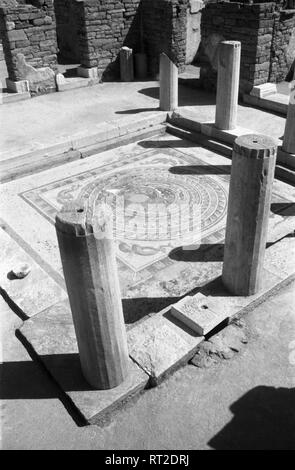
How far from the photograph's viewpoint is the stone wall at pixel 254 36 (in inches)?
350

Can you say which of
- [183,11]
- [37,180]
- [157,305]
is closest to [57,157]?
[37,180]

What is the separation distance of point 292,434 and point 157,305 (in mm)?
1733

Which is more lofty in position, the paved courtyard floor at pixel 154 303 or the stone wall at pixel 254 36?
the stone wall at pixel 254 36

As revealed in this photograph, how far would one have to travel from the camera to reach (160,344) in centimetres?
372

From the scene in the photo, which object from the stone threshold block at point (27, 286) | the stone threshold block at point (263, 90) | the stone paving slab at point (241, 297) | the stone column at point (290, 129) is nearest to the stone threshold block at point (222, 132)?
the stone column at point (290, 129)

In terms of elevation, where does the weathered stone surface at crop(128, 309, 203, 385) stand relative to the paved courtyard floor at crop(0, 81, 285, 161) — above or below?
below

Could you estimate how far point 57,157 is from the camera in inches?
288

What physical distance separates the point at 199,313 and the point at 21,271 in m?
1.93

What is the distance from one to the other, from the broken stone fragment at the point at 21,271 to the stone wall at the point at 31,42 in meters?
6.94

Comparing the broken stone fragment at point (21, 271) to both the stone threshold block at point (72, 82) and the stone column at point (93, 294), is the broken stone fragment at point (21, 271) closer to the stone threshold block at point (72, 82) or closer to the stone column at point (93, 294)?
the stone column at point (93, 294)

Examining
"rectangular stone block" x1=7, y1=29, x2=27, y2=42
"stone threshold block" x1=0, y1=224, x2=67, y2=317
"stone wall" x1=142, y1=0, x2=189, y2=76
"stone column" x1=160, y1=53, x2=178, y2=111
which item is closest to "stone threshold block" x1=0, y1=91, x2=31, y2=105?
"rectangular stone block" x1=7, y1=29, x2=27, y2=42

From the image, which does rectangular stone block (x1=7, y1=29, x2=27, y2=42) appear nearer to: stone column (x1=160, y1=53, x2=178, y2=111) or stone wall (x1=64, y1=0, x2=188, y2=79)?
stone wall (x1=64, y1=0, x2=188, y2=79)

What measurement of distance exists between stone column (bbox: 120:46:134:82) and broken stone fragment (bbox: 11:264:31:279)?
8.31 m

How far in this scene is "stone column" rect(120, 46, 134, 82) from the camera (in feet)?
37.0
